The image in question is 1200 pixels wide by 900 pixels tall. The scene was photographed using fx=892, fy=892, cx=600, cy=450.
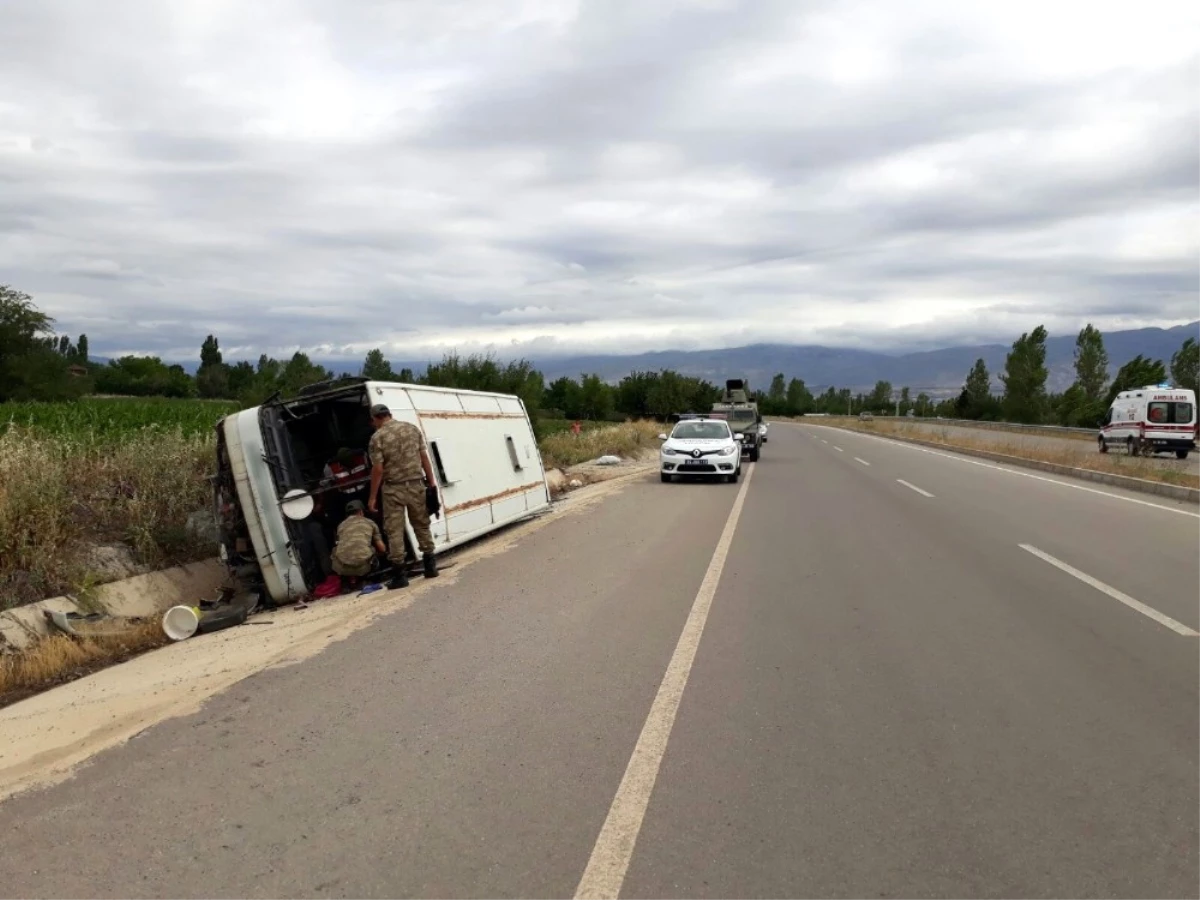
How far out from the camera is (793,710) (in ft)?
16.3

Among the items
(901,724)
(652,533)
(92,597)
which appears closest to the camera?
(901,724)

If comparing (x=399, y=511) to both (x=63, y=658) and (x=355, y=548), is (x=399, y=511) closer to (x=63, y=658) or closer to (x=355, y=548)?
(x=355, y=548)

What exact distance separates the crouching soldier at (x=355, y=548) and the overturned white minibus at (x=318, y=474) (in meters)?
0.33

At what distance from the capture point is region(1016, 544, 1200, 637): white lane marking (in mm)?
6789

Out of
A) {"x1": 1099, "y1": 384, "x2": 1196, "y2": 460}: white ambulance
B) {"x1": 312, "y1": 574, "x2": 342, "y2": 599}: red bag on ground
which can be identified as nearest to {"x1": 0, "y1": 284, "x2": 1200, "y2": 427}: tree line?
{"x1": 312, "y1": 574, "x2": 342, "y2": 599}: red bag on ground

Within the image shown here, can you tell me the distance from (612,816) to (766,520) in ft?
32.8

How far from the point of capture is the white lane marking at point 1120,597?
6789 millimetres

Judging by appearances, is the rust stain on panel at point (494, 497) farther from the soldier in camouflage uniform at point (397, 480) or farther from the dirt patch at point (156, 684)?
the dirt patch at point (156, 684)


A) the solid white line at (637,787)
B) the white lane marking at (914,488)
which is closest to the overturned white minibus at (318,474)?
the solid white line at (637,787)

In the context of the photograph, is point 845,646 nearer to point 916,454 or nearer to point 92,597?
point 92,597

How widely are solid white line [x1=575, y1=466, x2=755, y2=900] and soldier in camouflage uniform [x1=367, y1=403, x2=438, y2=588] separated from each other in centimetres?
338

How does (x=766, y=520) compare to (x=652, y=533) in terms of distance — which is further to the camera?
(x=766, y=520)

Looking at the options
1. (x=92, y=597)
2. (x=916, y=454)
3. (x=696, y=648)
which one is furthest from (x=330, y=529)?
(x=916, y=454)

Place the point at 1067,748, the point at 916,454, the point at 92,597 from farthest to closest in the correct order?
1. the point at 916,454
2. the point at 92,597
3. the point at 1067,748
